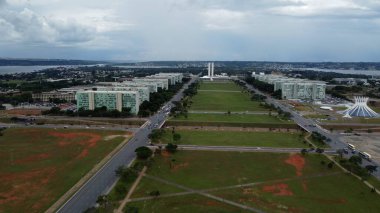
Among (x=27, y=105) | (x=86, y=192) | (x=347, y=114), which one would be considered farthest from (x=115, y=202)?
(x=27, y=105)

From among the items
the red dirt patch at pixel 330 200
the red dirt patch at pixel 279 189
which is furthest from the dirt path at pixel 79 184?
the red dirt patch at pixel 330 200

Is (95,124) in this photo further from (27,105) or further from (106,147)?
(27,105)

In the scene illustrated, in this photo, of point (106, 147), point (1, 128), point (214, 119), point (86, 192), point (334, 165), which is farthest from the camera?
point (214, 119)

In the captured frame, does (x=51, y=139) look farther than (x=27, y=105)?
No

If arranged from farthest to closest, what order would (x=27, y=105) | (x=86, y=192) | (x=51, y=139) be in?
(x=27, y=105), (x=51, y=139), (x=86, y=192)

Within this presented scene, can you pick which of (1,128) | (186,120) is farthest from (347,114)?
(1,128)

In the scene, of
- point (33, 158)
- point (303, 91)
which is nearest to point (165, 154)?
point (33, 158)
